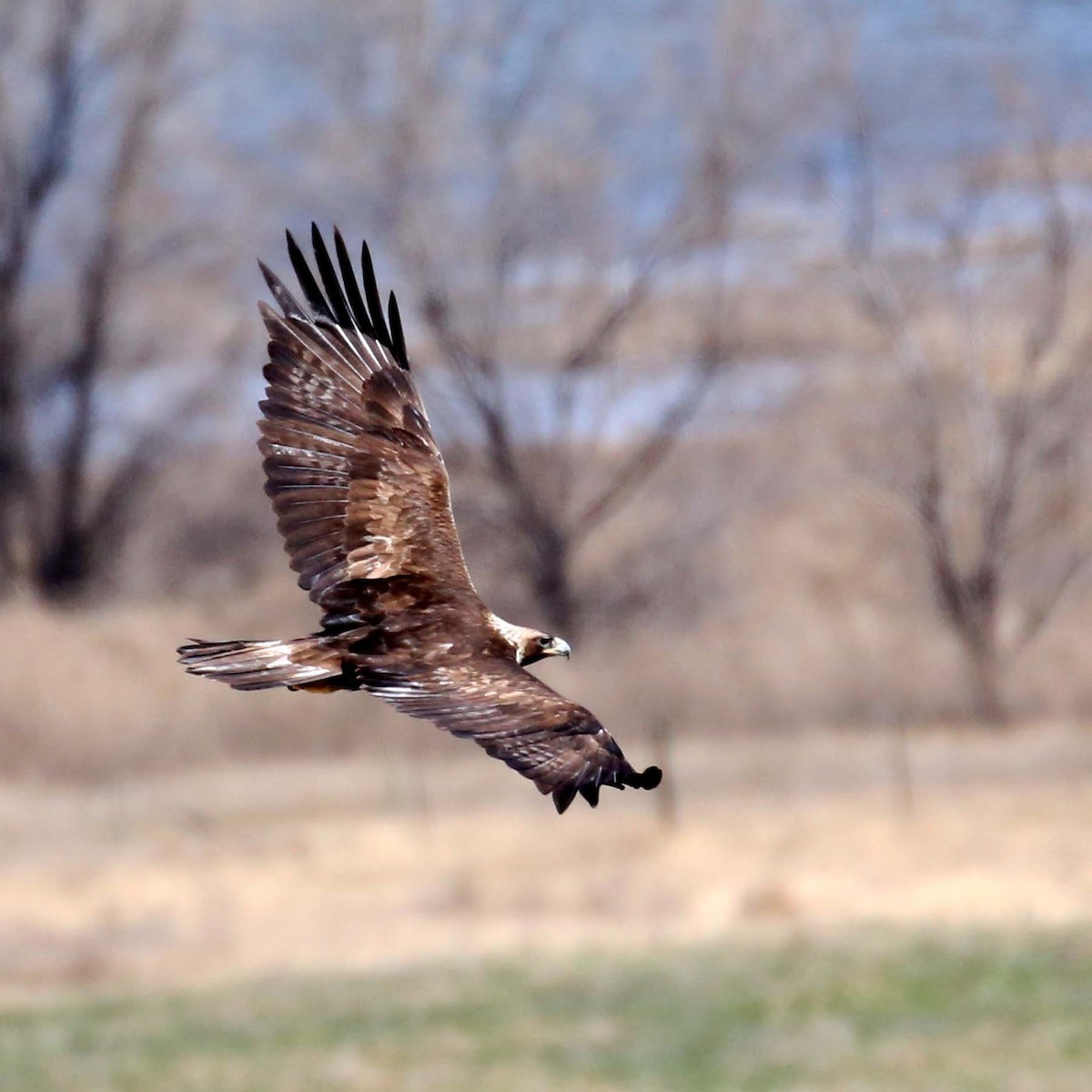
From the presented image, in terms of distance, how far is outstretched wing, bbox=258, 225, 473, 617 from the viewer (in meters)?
2.50

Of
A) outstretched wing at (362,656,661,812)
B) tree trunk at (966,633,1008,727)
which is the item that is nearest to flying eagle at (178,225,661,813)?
outstretched wing at (362,656,661,812)

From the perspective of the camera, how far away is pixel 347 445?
→ 280 centimetres

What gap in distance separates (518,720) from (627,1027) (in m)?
29.1

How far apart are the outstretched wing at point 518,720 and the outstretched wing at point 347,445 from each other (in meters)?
0.26

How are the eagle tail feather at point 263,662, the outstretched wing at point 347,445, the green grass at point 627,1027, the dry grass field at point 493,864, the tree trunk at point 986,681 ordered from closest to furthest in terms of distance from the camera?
the eagle tail feather at point 263,662 < the outstretched wing at point 347,445 < the green grass at point 627,1027 < the dry grass field at point 493,864 < the tree trunk at point 986,681

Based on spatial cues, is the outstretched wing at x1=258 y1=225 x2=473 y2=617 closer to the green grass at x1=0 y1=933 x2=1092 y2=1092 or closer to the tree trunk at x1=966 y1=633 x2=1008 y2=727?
the green grass at x1=0 y1=933 x2=1092 y2=1092

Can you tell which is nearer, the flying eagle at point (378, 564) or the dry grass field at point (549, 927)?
the flying eagle at point (378, 564)

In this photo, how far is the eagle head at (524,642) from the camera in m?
2.21

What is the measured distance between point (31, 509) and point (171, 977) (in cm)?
786

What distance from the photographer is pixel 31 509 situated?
1266 inches

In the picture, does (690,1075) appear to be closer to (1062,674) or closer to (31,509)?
(1062,674)

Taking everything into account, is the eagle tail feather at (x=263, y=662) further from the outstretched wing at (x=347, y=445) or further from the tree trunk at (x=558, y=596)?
the tree trunk at (x=558, y=596)

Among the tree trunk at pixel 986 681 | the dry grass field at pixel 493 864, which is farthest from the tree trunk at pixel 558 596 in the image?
the tree trunk at pixel 986 681

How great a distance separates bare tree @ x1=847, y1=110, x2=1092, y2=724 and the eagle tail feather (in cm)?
2798
